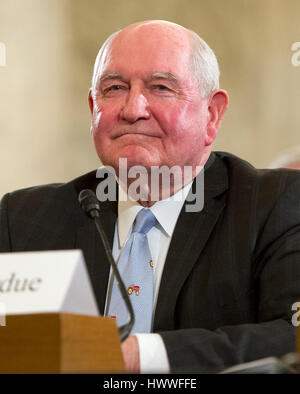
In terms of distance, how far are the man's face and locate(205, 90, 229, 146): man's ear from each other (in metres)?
0.10

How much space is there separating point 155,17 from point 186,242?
3379 millimetres

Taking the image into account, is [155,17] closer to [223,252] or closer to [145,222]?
[145,222]

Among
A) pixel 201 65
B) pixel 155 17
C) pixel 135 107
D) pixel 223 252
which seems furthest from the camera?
pixel 155 17

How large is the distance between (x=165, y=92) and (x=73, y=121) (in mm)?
3014

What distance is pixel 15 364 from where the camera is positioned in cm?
141

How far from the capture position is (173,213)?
2.49m

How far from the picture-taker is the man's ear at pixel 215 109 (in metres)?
2.67

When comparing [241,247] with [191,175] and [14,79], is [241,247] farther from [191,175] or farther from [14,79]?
[14,79]

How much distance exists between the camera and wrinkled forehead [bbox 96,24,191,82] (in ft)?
8.10

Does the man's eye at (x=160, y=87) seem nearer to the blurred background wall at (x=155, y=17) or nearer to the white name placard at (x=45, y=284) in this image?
the white name placard at (x=45, y=284)

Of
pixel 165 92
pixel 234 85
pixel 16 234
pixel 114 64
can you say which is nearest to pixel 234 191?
pixel 165 92

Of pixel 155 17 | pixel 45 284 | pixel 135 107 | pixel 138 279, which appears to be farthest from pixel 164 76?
pixel 155 17

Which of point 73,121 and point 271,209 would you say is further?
point 73,121

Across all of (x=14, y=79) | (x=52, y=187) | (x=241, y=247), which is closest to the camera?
(x=241, y=247)
